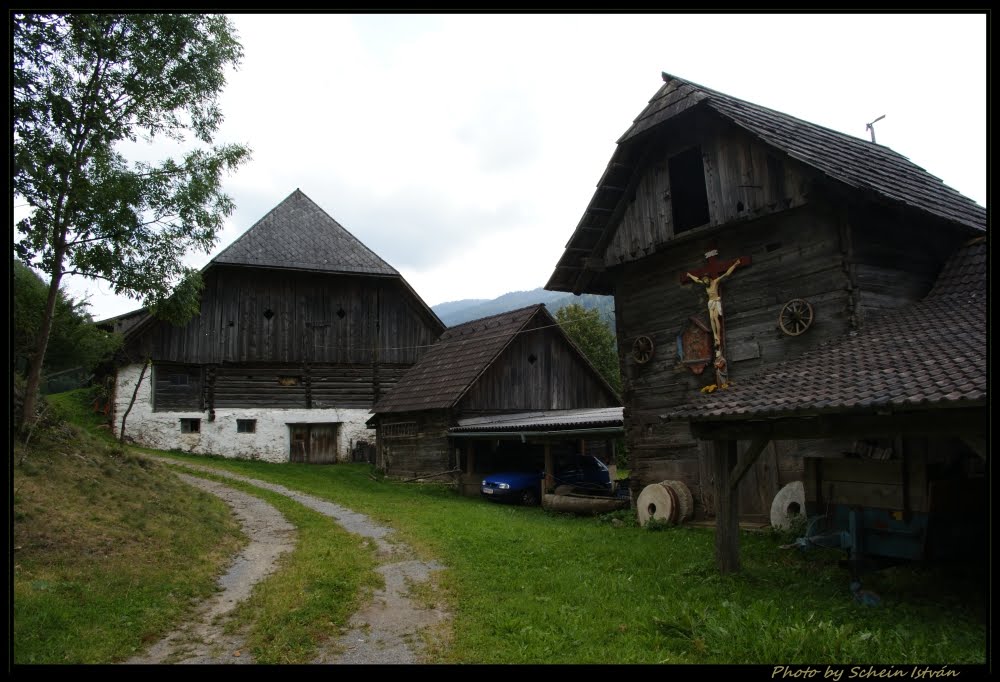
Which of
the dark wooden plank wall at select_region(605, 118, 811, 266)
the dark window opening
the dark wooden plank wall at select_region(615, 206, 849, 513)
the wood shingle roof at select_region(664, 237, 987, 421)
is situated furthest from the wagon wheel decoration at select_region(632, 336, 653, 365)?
the dark window opening

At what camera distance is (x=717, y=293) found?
44.8 ft

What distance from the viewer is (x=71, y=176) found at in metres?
10.8

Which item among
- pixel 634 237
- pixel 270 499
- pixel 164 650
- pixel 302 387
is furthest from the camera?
pixel 302 387

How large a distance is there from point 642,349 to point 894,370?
24.3ft

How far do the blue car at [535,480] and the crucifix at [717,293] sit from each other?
7544 mm

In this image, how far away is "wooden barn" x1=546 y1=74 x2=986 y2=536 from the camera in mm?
11703

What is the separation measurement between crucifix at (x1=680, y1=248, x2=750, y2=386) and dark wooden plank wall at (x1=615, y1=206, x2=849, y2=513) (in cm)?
14

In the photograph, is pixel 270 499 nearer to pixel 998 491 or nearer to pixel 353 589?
pixel 353 589

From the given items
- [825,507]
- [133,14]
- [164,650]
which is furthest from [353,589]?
[133,14]

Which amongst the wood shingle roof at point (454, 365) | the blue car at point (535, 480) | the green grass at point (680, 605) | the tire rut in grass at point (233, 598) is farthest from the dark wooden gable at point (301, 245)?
the green grass at point (680, 605)

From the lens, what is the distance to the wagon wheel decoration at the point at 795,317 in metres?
12.1

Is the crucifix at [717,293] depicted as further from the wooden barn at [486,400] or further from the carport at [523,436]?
the wooden barn at [486,400]

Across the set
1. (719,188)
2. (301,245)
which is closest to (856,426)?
(719,188)

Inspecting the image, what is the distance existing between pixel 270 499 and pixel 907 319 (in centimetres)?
1553
